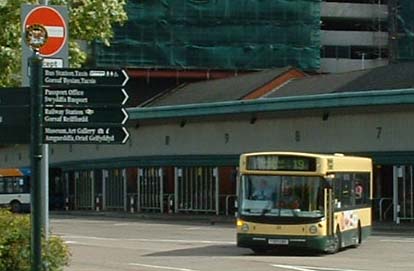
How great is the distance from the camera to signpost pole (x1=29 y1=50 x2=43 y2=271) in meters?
10.3

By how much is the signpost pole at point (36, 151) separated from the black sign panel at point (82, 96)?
45cm

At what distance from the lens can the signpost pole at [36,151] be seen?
1028 centimetres

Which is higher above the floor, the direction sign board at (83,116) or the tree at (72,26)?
the tree at (72,26)

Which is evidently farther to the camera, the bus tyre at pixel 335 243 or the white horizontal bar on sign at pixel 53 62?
the bus tyre at pixel 335 243

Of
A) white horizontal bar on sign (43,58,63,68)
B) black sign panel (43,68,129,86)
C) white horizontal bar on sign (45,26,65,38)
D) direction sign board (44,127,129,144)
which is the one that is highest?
white horizontal bar on sign (45,26,65,38)

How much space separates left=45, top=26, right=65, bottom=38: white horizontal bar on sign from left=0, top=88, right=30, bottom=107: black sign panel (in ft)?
5.22

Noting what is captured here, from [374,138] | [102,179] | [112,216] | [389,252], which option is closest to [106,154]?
[102,179]

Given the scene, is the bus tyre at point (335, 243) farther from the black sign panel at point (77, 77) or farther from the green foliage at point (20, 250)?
the black sign panel at point (77, 77)

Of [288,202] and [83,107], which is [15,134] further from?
[288,202]

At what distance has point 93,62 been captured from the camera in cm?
7806

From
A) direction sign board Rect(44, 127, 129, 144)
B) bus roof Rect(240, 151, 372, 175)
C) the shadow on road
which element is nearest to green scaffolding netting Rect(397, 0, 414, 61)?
bus roof Rect(240, 151, 372, 175)

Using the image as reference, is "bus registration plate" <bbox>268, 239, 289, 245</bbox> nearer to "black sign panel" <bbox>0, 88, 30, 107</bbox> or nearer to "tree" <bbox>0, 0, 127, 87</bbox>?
"tree" <bbox>0, 0, 127, 87</bbox>

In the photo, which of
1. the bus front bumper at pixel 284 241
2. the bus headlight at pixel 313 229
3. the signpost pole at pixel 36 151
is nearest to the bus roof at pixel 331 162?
the bus headlight at pixel 313 229

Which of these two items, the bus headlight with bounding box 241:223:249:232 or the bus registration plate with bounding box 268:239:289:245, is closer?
the bus registration plate with bounding box 268:239:289:245
